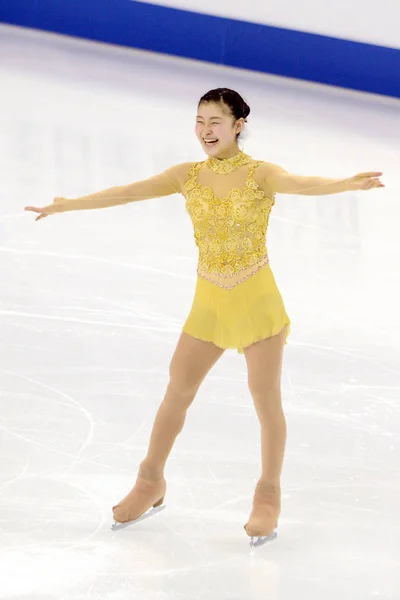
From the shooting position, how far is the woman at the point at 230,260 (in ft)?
9.00

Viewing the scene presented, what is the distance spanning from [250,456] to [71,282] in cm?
155

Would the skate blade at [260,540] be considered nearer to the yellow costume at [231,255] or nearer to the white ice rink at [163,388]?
the white ice rink at [163,388]

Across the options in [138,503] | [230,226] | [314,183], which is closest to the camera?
[314,183]

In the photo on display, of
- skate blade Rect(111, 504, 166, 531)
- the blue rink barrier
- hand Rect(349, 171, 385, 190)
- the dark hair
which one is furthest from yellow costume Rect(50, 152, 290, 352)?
the blue rink barrier

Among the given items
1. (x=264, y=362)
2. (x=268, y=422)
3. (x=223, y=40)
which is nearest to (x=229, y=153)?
(x=264, y=362)

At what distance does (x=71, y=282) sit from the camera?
15.4 ft

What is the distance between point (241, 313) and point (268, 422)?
301mm

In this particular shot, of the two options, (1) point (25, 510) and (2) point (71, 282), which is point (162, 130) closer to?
(2) point (71, 282)

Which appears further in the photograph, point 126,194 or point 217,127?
point 126,194

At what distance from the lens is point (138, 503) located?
2949 millimetres

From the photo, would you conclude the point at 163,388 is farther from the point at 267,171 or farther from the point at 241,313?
the point at 267,171

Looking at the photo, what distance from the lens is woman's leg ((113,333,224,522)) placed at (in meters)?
2.84

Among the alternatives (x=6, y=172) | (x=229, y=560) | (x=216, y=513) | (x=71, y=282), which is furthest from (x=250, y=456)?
(x=6, y=172)

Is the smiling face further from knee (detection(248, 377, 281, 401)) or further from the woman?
knee (detection(248, 377, 281, 401))
